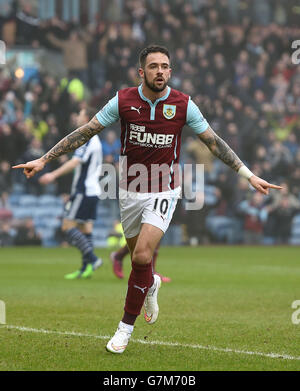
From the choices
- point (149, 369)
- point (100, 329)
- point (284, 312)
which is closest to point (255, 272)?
point (284, 312)

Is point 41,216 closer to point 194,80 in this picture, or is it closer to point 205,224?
point 205,224

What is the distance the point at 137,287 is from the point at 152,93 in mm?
1627

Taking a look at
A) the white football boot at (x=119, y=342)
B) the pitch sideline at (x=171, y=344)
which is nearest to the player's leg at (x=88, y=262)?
the pitch sideline at (x=171, y=344)

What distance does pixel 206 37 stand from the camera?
26781mm

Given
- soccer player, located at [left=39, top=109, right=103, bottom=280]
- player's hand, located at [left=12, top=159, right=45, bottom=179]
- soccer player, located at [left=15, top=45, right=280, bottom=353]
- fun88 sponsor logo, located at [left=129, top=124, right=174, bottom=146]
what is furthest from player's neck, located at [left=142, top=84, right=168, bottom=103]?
soccer player, located at [left=39, top=109, right=103, bottom=280]

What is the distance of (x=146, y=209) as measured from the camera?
6.60m

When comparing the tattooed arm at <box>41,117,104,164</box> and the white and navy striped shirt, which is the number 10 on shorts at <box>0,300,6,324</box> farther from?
the white and navy striped shirt

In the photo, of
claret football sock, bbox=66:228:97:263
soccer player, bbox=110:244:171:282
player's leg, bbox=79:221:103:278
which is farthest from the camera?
player's leg, bbox=79:221:103:278

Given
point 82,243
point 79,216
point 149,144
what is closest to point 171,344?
point 149,144

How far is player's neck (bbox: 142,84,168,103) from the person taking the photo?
662 centimetres

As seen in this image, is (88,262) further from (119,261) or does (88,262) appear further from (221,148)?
(221,148)

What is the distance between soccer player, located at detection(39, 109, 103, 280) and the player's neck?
217 inches

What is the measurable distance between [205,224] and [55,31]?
7.89 meters
